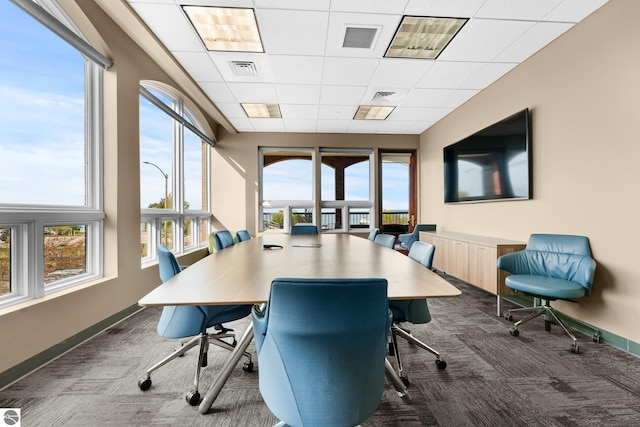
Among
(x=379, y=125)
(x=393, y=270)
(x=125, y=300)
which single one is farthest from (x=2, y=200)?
(x=379, y=125)

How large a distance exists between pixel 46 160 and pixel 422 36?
3733mm

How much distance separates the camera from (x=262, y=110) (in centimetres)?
510

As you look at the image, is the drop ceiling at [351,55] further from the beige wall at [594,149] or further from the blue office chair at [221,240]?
the blue office chair at [221,240]

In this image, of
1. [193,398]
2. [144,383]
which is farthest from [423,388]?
[144,383]

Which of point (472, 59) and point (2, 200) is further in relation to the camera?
point (472, 59)

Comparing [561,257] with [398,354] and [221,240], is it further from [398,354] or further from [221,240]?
[221,240]

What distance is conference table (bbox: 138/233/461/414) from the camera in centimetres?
124

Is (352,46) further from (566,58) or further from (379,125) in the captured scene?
(379,125)

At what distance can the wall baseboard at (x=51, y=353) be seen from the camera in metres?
1.82

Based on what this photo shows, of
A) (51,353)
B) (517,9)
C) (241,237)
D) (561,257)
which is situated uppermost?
(517,9)

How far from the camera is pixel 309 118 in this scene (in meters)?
5.48

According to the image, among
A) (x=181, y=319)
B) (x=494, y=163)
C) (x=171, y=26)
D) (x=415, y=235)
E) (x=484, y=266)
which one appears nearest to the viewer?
(x=181, y=319)

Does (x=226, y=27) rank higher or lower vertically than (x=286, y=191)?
higher

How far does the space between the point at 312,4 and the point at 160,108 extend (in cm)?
242
